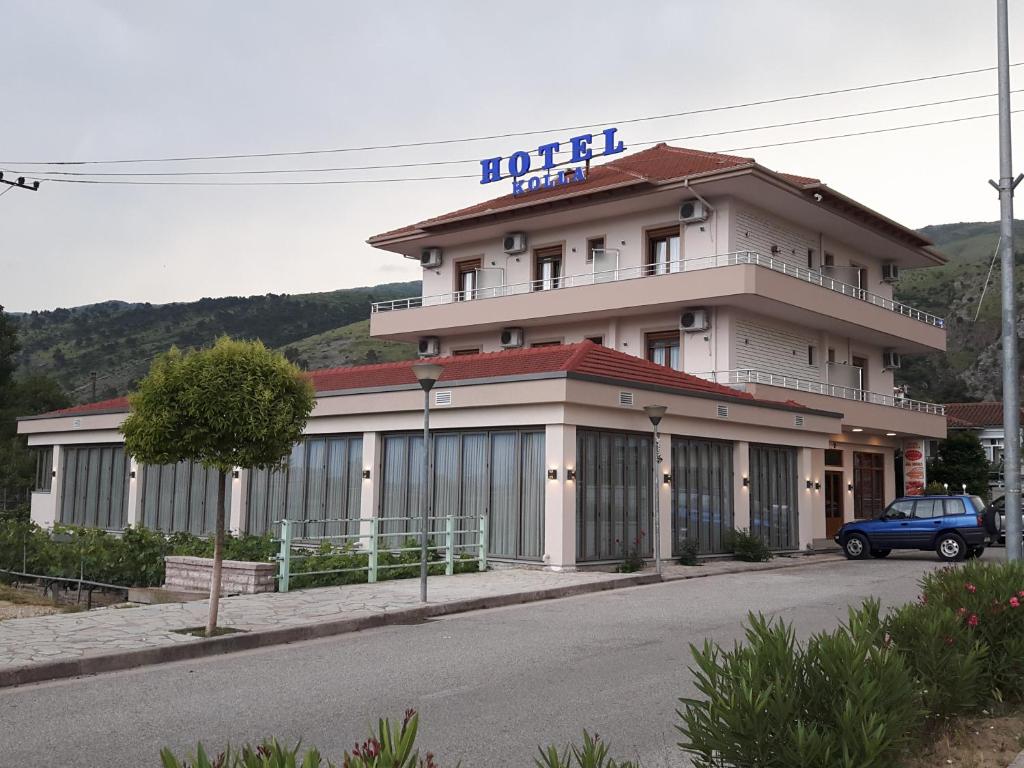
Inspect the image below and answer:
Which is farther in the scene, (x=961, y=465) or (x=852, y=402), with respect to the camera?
(x=961, y=465)

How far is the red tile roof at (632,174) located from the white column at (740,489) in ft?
32.1

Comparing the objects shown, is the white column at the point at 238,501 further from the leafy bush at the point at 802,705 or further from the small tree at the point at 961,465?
the small tree at the point at 961,465

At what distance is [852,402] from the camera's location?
118ft

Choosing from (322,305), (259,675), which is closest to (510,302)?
(259,675)

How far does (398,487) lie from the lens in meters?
23.4

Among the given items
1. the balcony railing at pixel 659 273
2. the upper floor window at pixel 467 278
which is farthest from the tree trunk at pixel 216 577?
the upper floor window at pixel 467 278

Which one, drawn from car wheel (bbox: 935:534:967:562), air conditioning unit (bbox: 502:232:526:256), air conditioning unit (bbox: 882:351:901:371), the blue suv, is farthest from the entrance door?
air conditioning unit (bbox: 502:232:526:256)

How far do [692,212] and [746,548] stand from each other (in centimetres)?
1347

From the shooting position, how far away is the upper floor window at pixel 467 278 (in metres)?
40.4

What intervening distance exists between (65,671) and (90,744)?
308 cm

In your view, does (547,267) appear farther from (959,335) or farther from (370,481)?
(959,335)

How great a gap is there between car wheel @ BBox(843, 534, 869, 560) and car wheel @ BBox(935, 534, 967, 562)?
1962mm

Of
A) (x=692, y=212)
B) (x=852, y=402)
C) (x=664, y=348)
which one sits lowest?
(x=852, y=402)

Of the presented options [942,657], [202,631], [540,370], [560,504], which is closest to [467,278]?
[540,370]
